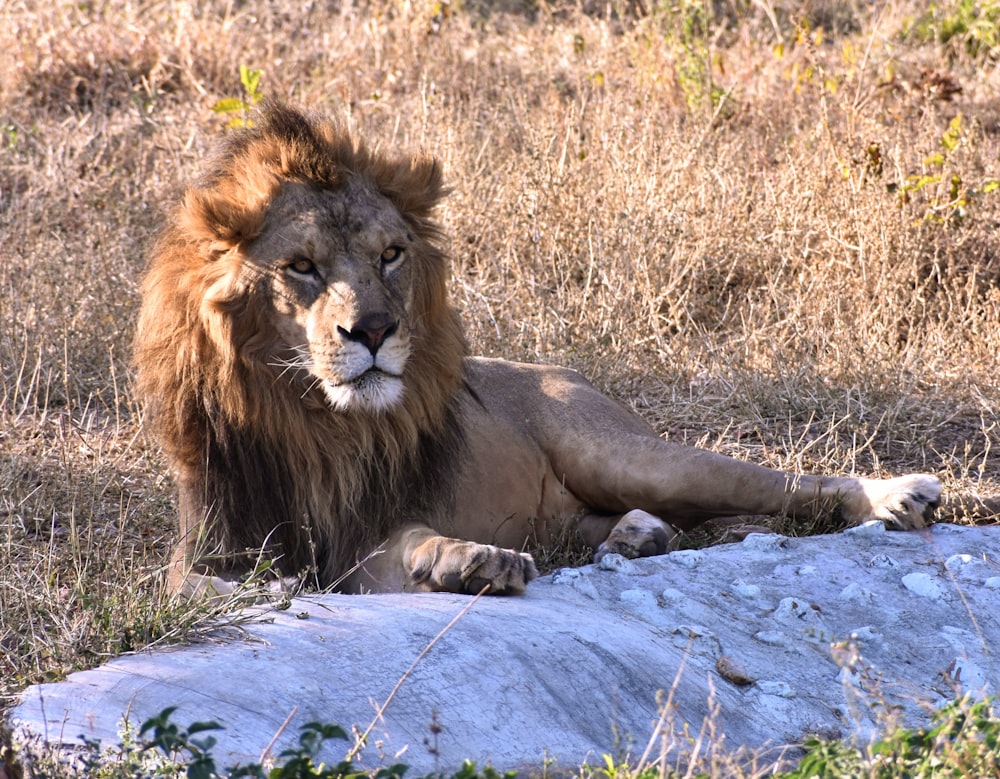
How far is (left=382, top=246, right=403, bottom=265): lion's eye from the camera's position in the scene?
3773 mm

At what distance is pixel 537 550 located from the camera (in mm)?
4578

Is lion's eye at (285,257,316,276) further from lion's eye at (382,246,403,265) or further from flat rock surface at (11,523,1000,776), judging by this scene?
flat rock surface at (11,523,1000,776)

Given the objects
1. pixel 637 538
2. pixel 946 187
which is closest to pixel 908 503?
pixel 637 538

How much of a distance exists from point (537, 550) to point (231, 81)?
585cm

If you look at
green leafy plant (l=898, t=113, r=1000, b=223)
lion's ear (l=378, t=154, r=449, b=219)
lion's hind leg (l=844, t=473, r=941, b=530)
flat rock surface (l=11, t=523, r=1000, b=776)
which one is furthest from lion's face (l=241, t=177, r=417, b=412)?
green leafy plant (l=898, t=113, r=1000, b=223)

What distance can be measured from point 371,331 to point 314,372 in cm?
21

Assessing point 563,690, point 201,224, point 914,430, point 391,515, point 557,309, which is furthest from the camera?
point 557,309

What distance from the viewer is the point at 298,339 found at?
364cm

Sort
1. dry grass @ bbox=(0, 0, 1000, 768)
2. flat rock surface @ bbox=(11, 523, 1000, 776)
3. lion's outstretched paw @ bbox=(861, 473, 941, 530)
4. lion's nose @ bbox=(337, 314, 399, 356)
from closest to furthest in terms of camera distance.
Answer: flat rock surface @ bbox=(11, 523, 1000, 776) < lion's nose @ bbox=(337, 314, 399, 356) < lion's outstretched paw @ bbox=(861, 473, 941, 530) < dry grass @ bbox=(0, 0, 1000, 768)

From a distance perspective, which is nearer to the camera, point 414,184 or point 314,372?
Answer: point 314,372

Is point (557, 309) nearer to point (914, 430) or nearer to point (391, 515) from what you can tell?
point (914, 430)

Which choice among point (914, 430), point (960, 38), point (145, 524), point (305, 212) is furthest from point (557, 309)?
point (960, 38)

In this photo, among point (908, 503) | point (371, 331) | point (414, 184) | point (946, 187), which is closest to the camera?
point (371, 331)

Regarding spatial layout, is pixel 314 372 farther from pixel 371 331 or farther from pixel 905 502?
pixel 905 502
